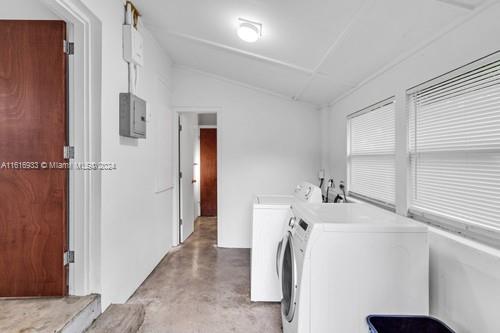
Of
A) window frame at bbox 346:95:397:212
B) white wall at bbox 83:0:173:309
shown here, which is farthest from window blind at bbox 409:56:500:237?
white wall at bbox 83:0:173:309

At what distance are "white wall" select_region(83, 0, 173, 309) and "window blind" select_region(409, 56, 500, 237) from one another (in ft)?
7.24

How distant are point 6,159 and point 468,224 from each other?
110 inches

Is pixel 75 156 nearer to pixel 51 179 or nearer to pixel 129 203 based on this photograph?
pixel 51 179

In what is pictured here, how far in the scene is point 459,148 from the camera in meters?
1.44

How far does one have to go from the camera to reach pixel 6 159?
175 cm

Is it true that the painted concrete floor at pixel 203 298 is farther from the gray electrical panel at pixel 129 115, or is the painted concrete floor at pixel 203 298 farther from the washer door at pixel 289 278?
the gray electrical panel at pixel 129 115

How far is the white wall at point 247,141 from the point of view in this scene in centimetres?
382

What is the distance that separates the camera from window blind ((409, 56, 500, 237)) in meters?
1.25

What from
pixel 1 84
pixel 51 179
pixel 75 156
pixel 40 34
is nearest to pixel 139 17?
pixel 40 34

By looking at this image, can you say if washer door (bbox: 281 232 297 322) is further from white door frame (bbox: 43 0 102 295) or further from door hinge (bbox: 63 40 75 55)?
door hinge (bbox: 63 40 75 55)

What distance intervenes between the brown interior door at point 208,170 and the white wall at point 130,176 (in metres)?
2.34

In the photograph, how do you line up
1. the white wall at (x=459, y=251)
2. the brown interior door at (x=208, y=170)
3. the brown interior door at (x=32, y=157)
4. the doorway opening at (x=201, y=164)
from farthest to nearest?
the brown interior door at (x=208, y=170) → the doorway opening at (x=201, y=164) → the brown interior door at (x=32, y=157) → the white wall at (x=459, y=251)

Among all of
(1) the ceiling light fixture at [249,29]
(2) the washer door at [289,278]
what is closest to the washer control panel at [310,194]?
(2) the washer door at [289,278]

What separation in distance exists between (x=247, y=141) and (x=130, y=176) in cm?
187
